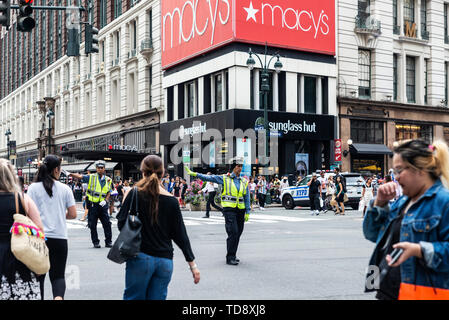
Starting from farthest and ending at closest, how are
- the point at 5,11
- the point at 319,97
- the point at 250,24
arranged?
the point at 319,97 < the point at 250,24 < the point at 5,11

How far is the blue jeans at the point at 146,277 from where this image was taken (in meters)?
4.57

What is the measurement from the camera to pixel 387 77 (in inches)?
1549

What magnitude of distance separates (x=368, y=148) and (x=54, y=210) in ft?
111

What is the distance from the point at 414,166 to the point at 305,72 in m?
33.8

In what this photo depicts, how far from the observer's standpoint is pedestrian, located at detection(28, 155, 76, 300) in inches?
229

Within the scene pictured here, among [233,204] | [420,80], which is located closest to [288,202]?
[420,80]

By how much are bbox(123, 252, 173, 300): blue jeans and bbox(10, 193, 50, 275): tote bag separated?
2.34 feet

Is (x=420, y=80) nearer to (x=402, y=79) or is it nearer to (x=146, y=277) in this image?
(x=402, y=79)

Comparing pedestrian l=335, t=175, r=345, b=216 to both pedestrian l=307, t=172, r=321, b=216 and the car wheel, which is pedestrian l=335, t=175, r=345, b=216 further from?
the car wheel

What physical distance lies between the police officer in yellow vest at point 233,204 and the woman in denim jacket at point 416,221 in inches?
253

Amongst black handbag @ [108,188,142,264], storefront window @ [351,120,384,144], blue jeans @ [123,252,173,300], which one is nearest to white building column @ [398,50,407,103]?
storefront window @ [351,120,384,144]

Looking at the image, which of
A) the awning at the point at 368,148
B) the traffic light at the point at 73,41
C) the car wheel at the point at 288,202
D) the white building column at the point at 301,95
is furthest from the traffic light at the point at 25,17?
the awning at the point at 368,148

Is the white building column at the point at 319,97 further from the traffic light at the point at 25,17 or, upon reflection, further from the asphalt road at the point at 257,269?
the traffic light at the point at 25,17

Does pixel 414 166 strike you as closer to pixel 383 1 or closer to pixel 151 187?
pixel 151 187
